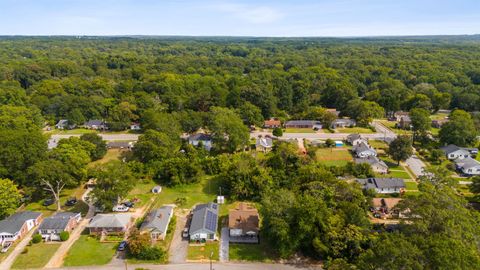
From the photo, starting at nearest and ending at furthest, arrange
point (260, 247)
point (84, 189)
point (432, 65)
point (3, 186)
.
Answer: point (260, 247) → point (3, 186) → point (84, 189) → point (432, 65)

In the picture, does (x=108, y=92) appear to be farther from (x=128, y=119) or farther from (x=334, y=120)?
(x=334, y=120)

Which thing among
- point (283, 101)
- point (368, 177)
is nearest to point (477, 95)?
point (283, 101)

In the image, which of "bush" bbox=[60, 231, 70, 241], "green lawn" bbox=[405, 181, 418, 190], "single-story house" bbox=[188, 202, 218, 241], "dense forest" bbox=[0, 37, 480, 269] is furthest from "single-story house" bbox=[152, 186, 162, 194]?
"green lawn" bbox=[405, 181, 418, 190]

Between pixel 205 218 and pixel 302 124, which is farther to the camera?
pixel 302 124

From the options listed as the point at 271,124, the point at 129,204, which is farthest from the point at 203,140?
the point at 129,204

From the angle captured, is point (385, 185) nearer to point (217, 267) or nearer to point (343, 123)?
point (217, 267)

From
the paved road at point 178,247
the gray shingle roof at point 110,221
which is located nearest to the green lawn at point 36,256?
the gray shingle roof at point 110,221

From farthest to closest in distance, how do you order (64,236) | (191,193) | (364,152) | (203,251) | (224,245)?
1. (364,152)
2. (191,193)
3. (64,236)
4. (224,245)
5. (203,251)

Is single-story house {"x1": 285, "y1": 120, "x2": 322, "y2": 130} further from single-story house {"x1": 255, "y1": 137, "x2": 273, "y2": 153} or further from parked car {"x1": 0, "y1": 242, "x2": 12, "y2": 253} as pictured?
parked car {"x1": 0, "y1": 242, "x2": 12, "y2": 253}
